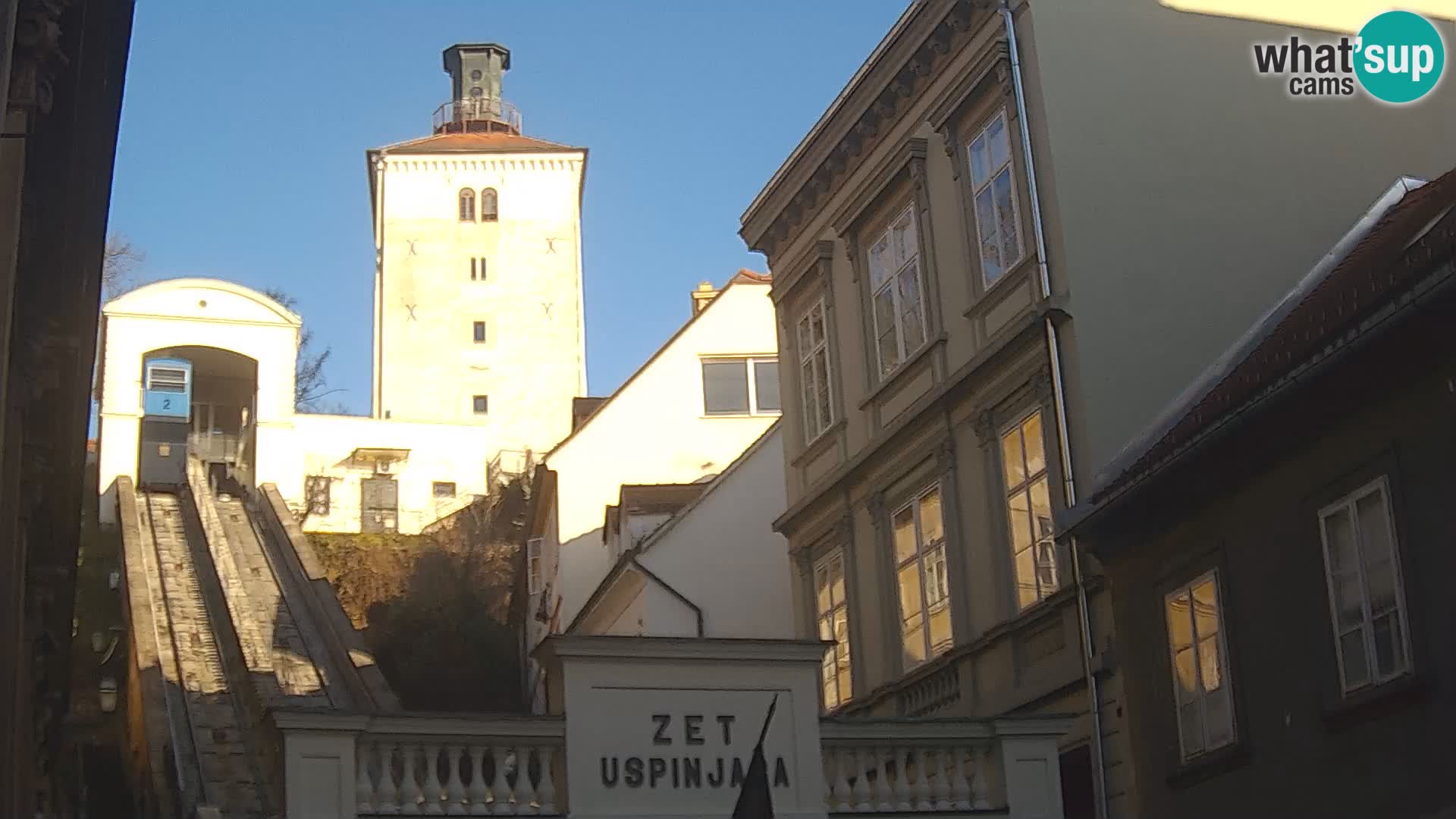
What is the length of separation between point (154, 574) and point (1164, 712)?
23.5m

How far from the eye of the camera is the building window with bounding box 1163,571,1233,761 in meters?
16.6

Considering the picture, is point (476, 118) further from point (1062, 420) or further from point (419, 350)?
point (1062, 420)

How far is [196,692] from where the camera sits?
2723cm

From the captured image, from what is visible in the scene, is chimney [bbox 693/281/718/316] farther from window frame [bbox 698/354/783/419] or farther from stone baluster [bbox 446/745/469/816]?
stone baluster [bbox 446/745/469/816]

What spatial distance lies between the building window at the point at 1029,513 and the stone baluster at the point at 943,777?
129 inches

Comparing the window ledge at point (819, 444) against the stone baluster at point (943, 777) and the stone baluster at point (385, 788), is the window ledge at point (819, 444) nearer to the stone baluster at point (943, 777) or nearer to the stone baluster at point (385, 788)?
the stone baluster at point (943, 777)

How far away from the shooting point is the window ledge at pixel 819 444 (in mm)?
A: 24875

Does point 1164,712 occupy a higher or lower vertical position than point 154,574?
lower

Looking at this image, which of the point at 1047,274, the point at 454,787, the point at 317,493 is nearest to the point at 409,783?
the point at 454,787

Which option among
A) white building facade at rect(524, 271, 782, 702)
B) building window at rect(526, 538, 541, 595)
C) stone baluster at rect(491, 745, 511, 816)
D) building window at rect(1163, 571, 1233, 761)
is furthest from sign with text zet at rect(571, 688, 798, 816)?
building window at rect(526, 538, 541, 595)

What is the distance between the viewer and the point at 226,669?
28.7 meters

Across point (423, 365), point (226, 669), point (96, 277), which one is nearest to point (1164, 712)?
point (96, 277)

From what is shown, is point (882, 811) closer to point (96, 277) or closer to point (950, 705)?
point (950, 705)

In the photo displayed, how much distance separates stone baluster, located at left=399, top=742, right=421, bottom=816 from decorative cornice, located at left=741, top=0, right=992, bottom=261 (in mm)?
10149
